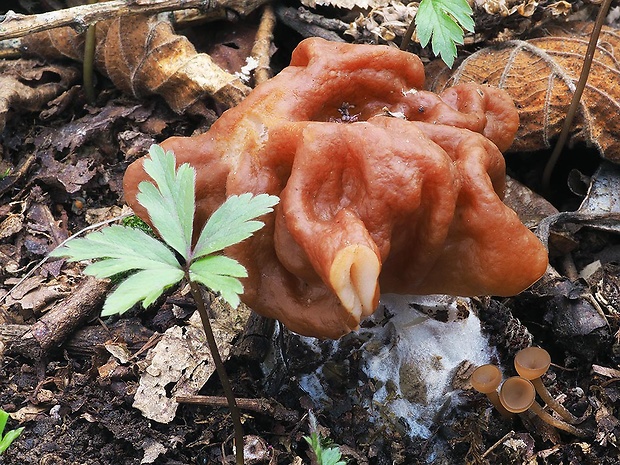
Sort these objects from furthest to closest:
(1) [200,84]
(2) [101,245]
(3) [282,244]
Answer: (1) [200,84] → (3) [282,244] → (2) [101,245]

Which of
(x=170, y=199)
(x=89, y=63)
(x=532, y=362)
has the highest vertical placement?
(x=170, y=199)

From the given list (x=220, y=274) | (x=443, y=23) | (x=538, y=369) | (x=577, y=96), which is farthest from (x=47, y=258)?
(x=577, y=96)

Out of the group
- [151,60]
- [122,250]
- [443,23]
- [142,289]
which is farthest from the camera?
[151,60]

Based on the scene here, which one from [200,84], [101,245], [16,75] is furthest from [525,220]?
[16,75]

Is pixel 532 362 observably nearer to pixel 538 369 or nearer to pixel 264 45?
pixel 538 369

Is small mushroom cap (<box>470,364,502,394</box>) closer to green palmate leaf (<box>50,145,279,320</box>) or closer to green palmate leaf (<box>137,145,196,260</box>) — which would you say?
green palmate leaf (<box>50,145,279,320</box>)

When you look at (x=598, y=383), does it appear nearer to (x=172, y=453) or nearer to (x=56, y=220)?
(x=172, y=453)

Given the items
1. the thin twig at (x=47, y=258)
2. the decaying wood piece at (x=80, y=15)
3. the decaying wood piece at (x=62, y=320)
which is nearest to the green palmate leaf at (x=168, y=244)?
the decaying wood piece at (x=62, y=320)
